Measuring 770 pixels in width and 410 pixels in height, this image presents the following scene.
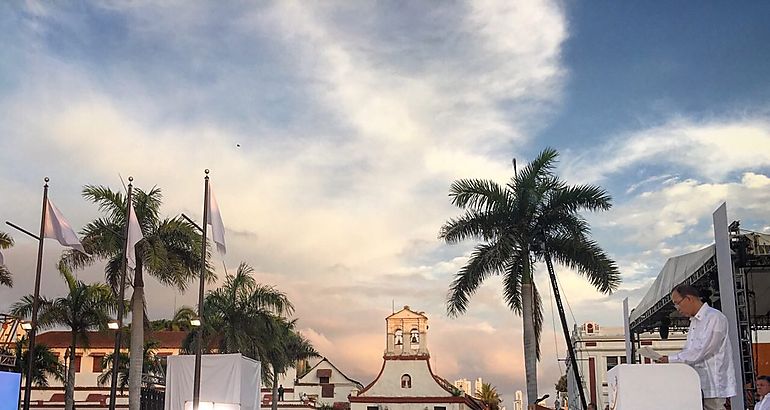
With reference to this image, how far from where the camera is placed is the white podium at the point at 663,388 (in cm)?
779

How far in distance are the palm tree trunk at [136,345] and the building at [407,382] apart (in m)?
32.4

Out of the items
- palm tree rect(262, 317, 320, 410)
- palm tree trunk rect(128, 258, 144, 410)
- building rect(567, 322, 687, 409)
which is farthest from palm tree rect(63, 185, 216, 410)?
building rect(567, 322, 687, 409)

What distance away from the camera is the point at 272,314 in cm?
4150

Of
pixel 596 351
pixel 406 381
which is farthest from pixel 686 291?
pixel 406 381

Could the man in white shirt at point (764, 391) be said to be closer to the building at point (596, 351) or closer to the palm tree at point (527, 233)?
the palm tree at point (527, 233)

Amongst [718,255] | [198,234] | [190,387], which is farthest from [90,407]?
[718,255]

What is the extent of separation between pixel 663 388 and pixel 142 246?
22.3 metres

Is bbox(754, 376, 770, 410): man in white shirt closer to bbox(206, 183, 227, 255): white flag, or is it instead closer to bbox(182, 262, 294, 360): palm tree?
bbox(206, 183, 227, 255): white flag

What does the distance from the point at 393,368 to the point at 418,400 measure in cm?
276

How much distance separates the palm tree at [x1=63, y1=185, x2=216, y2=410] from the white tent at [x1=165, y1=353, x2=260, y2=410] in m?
3.20

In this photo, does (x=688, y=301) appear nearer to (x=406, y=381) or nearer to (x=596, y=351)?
(x=596, y=351)

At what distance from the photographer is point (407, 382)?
59.0m

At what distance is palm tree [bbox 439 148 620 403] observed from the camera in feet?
83.0

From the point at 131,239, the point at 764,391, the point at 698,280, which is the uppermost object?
the point at 131,239
